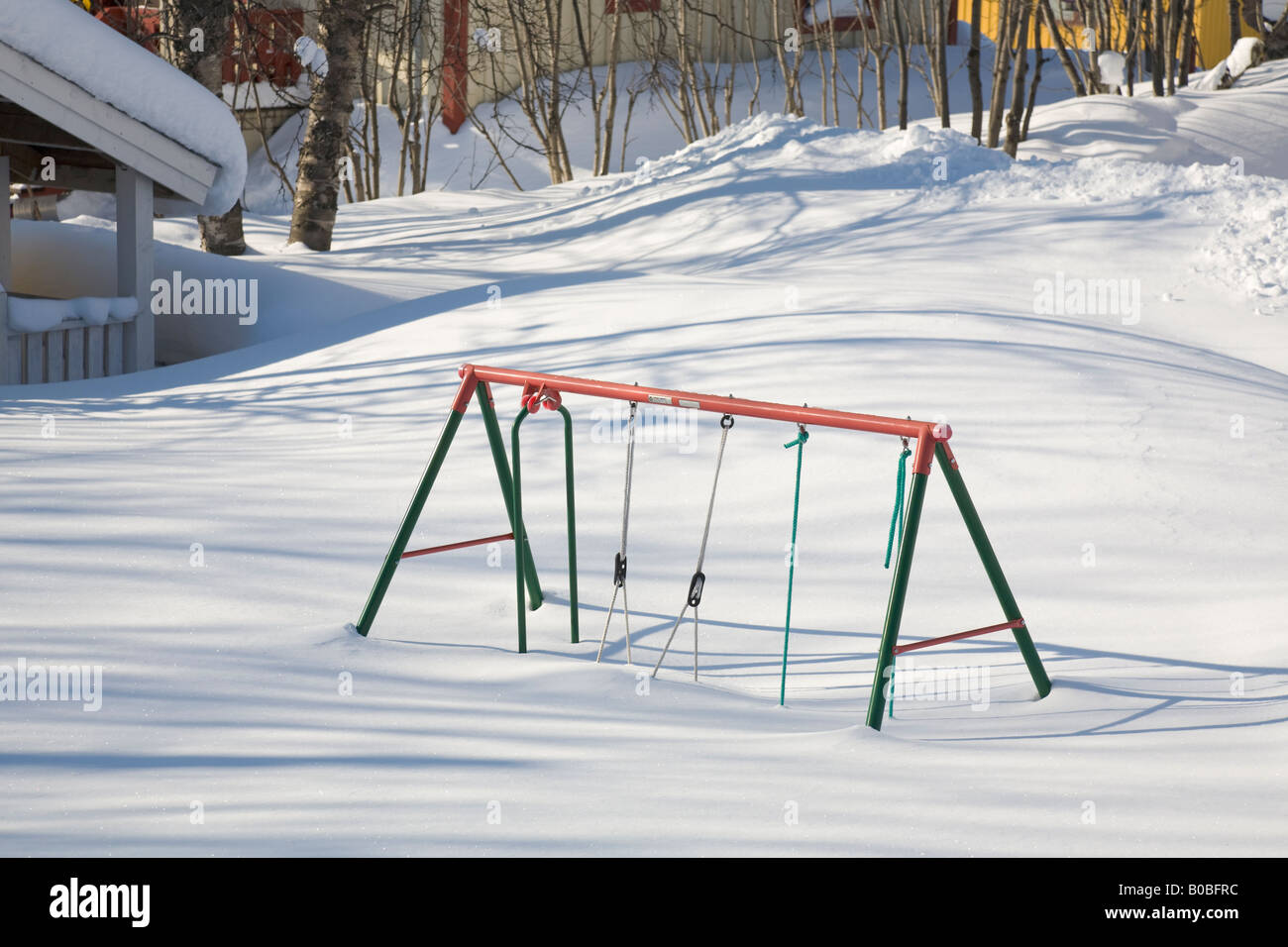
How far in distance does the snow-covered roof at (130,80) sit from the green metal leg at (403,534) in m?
5.48

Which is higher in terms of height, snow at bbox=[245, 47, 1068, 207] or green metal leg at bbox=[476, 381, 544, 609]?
snow at bbox=[245, 47, 1068, 207]

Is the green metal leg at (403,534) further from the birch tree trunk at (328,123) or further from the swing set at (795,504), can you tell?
the birch tree trunk at (328,123)

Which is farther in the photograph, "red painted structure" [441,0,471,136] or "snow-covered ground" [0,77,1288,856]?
"red painted structure" [441,0,471,136]

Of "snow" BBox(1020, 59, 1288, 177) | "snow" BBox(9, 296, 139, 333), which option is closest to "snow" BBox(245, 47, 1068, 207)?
"snow" BBox(1020, 59, 1288, 177)

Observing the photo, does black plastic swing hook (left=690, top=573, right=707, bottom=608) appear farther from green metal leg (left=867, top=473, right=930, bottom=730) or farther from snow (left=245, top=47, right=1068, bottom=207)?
snow (left=245, top=47, right=1068, bottom=207)

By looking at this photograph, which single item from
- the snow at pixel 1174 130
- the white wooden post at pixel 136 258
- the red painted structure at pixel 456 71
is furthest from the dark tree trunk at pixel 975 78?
the white wooden post at pixel 136 258

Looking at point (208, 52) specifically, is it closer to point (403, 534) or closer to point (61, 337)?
point (61, 337)

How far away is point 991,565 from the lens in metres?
3.71

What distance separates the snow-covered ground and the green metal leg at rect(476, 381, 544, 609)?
147mm

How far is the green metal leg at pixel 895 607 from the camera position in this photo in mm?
3473

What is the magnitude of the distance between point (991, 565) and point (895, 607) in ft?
1.37

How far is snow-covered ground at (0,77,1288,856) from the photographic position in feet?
9.71

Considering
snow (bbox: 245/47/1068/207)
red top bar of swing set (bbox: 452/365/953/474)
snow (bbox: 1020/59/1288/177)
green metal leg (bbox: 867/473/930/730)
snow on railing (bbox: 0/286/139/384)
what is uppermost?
snow (bbox: 245/47/1068/207)

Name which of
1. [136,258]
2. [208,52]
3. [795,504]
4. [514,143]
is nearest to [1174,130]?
[208,52]
